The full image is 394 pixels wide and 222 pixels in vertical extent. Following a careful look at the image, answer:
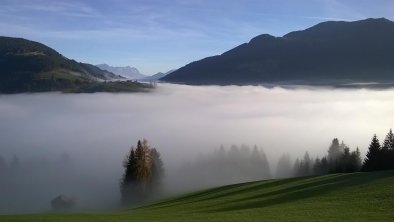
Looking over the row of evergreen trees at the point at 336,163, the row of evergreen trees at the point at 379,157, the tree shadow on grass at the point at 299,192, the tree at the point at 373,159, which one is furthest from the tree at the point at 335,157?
the tree shadow on grass at the point at 299,192

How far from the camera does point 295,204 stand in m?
45.7

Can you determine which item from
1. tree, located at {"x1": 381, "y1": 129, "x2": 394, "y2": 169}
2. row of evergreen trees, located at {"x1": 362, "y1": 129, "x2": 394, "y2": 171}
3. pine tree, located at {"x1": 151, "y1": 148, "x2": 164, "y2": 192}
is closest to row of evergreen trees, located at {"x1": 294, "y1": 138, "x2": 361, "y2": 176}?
row of evergreen trees, located at {"x1": 362, "y1": 129, "x2": 394, "y2": 171}

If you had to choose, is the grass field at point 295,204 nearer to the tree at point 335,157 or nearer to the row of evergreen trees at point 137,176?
the row of evergreen trees at point 137,176

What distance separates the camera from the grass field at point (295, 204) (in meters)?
38.8

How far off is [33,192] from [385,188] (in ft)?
459

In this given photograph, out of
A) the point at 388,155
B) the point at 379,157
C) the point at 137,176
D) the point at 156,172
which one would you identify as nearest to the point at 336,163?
the point at 379,157

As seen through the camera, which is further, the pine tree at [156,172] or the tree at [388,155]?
the pine tree at [156,172]

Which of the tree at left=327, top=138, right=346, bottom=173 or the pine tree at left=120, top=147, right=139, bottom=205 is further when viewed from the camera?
the tree at left=327, top=138, right=346, bottom=173

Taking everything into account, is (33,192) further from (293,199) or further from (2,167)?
(293,199)

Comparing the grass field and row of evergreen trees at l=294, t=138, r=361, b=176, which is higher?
the grass field

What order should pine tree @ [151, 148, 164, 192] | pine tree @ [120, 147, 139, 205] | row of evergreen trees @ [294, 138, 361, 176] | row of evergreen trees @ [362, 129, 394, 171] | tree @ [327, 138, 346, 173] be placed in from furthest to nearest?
tree @ [327, 138, 346, 173] → row of evergreen trees @ [294, 138, 361, 176] → pine tree @ [151, 148, 164, 192] → row of evergreen trees @ [362, 129, 394, 171] → pine tree @ [120, 147, 139, 205]

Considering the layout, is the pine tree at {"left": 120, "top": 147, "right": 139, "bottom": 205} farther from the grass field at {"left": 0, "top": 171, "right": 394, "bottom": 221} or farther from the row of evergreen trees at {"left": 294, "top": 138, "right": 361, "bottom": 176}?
the row of evergreen trees at {"left": 294, "top": 138, "right": 361, "bottom": 176}

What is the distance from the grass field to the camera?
38781mm

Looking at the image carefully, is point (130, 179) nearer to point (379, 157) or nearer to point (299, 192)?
point (299, 192)
